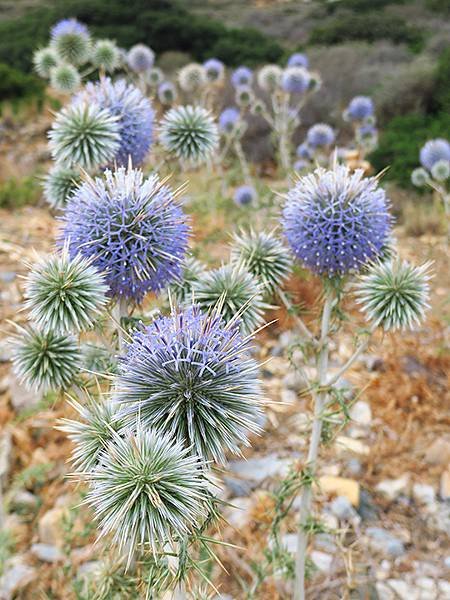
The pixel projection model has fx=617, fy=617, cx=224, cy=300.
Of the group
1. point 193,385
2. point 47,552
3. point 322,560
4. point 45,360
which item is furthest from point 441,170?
point 193,385

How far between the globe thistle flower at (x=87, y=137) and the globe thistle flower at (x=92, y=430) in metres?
1.23

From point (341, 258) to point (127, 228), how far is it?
81 cm

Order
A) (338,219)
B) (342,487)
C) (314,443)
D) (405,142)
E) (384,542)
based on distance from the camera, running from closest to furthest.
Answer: (338,219)
(314,443)
(384,542)
(342,487)
(405,142)

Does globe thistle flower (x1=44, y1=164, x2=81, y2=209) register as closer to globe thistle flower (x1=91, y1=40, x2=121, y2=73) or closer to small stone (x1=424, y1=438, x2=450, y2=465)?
Result: globe thistle flower (x1=91, y1=40, x2=121, y2=73)

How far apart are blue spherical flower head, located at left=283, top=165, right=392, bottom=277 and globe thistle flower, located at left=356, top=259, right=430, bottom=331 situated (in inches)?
3.5

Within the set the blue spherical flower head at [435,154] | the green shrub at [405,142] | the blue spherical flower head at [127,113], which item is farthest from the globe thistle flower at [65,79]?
the green shrub at [405,142]

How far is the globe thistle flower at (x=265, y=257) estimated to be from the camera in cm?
244

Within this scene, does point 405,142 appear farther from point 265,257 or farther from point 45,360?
point 45,360

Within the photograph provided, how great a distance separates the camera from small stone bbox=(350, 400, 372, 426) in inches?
176

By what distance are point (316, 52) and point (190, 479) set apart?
54.7 ft

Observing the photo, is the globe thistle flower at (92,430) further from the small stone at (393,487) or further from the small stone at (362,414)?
the small stone at (362,414)

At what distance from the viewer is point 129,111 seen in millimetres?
2705


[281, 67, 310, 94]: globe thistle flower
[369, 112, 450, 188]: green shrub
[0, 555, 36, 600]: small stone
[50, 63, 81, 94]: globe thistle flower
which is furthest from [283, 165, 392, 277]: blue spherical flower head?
[369, 112, 450, 188]: green shrub

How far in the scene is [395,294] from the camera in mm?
2266
